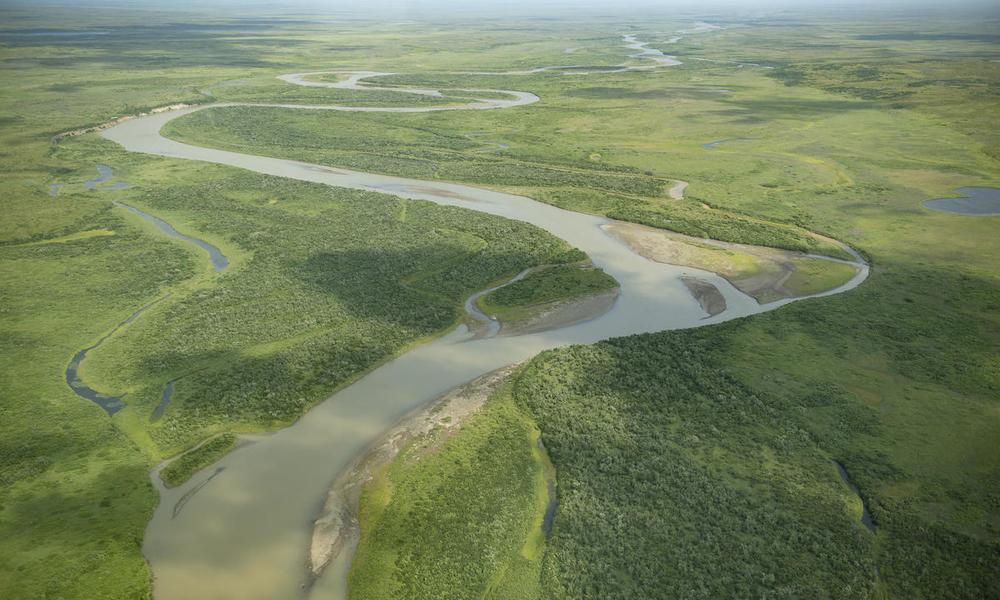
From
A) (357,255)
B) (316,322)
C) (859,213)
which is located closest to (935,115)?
(859,213)

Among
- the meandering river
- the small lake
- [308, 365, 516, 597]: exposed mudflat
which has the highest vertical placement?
the small lake

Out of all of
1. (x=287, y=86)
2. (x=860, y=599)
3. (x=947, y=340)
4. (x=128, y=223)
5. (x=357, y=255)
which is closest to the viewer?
(x=860, y=599)

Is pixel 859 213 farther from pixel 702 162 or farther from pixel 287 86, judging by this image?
pixel 287 86

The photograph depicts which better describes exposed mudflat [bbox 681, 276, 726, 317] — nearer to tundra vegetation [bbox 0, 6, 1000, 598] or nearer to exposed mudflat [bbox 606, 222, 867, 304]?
exposed mudflat [bbox 606, 222, 867, 304]

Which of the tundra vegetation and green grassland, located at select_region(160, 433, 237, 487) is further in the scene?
green grassland, located at select_region(160, 433, 237, 487)

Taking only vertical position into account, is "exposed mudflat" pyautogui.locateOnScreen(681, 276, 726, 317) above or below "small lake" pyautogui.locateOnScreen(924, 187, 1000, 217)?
A: below

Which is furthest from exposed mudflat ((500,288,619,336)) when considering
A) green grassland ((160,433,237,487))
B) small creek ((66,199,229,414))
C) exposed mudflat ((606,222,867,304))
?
small creek ((66,199,229,414))
